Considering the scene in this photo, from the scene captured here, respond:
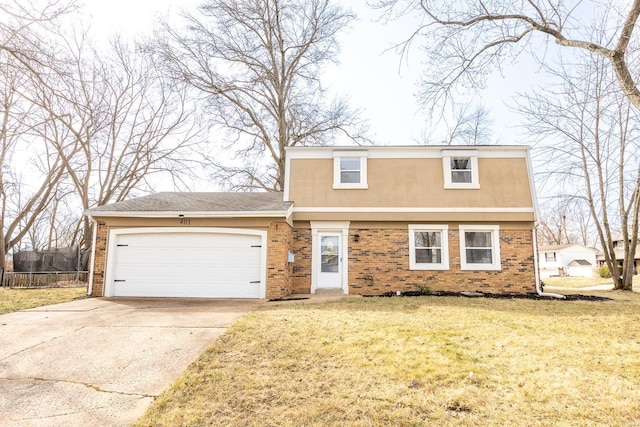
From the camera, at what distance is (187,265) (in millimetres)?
10211

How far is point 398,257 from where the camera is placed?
11.3 metres

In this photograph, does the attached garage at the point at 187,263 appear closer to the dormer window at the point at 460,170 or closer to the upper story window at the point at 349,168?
the upper story window at the point at 349,168

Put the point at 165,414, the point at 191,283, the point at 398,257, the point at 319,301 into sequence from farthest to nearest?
the point at 398,257
the point at 191,283
the point at 319,301
the point at 165,414

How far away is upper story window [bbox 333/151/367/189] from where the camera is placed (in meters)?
12.0

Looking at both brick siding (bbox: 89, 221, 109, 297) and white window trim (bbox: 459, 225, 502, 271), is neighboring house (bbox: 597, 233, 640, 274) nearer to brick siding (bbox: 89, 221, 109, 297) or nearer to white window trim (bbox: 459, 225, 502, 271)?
white window trim (bbox: 459, 225, 502, 271)

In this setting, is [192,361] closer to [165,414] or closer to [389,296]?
[165,414]

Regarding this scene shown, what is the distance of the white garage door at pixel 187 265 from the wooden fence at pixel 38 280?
6.57 m

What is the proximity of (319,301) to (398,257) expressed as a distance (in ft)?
11.4

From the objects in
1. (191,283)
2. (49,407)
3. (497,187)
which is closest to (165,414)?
(49,407)

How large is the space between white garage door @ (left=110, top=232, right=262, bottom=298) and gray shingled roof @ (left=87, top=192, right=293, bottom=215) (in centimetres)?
77

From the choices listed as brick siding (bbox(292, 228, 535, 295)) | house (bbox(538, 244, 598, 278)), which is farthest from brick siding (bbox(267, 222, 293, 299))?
house (bbox(538, 244, 598, 278))

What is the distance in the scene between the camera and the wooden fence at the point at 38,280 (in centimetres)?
1389

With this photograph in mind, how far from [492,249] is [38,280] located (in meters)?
17.1

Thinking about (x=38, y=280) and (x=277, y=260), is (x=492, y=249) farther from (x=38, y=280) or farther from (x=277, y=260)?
(x=38, y=280)
